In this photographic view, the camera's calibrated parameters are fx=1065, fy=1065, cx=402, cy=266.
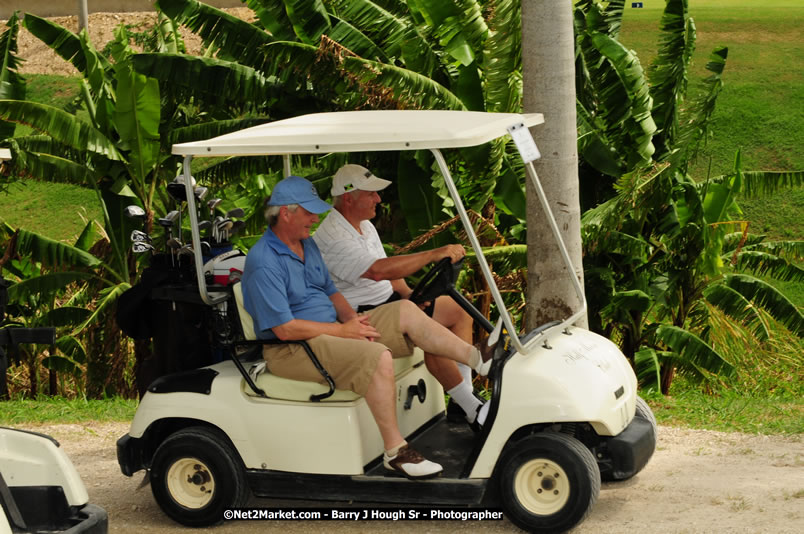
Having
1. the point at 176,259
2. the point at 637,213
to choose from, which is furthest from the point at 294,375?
the point at 637,213

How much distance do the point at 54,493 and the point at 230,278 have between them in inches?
69.3

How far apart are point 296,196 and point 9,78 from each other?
6.70 metres

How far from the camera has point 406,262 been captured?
200 inches

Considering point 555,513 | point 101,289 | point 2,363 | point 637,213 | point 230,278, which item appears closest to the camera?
point 2,363

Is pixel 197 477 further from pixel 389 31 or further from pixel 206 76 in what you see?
pixel 206 76

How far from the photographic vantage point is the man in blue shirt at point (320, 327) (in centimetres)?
464

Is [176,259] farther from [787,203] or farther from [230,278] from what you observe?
[787,203]

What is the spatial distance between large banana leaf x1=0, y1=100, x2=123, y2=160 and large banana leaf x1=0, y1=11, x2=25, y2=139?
2.15ft

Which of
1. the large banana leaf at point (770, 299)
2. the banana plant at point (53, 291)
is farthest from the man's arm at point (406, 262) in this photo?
the banana plant at point (53, 291)

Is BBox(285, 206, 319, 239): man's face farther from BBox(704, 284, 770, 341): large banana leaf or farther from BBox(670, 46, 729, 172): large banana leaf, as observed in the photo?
BBox(704, 284, 770, 341): large banana leaf

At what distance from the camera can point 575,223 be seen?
6.19 metres

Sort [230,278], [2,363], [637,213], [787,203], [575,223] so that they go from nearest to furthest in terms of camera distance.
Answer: [2,363]
[230,278]
[575,223]
[637,213]
[787,203]

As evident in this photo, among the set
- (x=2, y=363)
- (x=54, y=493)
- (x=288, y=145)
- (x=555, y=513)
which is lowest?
(x=555, y=513)

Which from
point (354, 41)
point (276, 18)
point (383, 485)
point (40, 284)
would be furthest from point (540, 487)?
point (40, 284)
